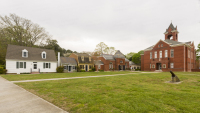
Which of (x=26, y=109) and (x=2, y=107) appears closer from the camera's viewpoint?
(x=26, y=109)

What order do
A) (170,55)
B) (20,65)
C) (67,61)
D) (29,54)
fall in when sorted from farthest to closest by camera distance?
(67,61) < (170,55) < (29,54) < (20,65)

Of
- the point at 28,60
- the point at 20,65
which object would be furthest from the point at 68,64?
the point at 20,65

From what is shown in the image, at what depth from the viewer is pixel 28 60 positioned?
1000 inches

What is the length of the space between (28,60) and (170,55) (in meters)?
40.3

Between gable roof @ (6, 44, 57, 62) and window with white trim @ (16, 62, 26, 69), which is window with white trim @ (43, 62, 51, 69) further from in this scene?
window with white trim @ (16, 62, 26, 69)

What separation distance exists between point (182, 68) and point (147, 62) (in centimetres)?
1083

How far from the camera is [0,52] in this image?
1080 inches

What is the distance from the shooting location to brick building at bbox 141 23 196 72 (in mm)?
30125

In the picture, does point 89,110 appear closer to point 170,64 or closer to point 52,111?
point 52,111

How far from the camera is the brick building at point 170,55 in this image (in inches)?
1186

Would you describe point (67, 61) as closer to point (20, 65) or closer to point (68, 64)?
point (68, 64)

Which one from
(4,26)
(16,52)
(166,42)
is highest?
(4,26)

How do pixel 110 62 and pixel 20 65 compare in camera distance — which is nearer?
pixel 20 65

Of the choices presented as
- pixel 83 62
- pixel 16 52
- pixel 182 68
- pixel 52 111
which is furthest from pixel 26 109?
pixel 182 68
